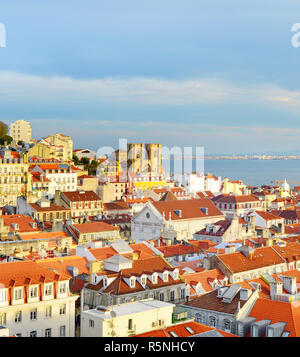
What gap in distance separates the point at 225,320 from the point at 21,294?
756 centimetres

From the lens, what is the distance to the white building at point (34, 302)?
67.8 ft

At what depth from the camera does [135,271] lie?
25.9 meters

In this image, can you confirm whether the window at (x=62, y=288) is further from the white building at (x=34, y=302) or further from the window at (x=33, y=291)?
the window at (x=33, y=291)

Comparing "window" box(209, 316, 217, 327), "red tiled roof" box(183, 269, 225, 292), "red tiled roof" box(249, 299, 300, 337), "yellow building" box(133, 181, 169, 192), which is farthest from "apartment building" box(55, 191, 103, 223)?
"red tiled roof" box(249, 299, 300, 337)

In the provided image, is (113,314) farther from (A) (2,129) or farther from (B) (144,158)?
(B) (144,158)

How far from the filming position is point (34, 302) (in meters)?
21.3

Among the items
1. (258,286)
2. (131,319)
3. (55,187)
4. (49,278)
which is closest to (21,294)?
(49,278)

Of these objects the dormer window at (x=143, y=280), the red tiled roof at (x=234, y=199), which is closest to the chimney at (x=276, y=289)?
the dormer window at (x=143, y=280)

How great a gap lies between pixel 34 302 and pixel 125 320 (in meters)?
4.95

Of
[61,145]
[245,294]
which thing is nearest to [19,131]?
[61,145]

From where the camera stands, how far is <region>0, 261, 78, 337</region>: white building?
20666 millimetres

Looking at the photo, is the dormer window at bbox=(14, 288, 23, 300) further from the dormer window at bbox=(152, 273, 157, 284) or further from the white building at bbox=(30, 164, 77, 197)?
the white building at bbox=(30, 164, 77, 197)

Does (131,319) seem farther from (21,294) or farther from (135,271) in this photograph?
(135,271)
